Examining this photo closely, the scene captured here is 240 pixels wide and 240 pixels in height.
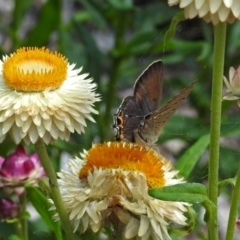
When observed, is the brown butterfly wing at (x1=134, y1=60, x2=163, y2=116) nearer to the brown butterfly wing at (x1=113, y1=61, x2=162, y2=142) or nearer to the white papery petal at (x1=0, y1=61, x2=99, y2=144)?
the brown butterfly wing at (x1=113, y1=61, x2=162, y2=142)

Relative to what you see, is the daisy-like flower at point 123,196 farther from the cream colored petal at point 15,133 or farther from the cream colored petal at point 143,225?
the cream colored petal at point 15,133

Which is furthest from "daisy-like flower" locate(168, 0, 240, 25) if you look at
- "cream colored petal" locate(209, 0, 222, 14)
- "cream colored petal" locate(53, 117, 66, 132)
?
"cream colored petal" locate(53, 117, 66, 132)

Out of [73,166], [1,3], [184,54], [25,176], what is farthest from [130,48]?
[1,3]

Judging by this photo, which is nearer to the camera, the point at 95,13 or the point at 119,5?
the point at 119,5

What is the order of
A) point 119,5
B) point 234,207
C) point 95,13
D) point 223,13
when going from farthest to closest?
point 95,13 < point 119,5 < point 234,207 < point 223,13

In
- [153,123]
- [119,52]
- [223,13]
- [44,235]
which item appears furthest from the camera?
[119,52]

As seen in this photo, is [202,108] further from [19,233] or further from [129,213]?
[129,213]

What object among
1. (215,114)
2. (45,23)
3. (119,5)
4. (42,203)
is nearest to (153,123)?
(215,114)

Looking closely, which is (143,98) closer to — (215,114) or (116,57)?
(215,114)
